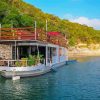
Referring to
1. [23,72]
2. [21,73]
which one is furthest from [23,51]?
[21,73]

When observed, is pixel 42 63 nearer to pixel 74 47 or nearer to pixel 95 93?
pixel 95 93

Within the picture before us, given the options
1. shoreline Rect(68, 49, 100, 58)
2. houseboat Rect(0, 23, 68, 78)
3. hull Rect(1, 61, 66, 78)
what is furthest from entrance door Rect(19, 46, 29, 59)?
shoreline Rect(68, 49, 100, 58)

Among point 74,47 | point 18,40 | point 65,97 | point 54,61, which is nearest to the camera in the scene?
point 65,97

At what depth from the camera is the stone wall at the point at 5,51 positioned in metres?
42.7

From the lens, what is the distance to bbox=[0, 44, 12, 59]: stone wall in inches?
1679

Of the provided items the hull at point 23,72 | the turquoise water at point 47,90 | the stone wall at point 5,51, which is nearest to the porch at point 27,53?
the stone wall at point 5,51

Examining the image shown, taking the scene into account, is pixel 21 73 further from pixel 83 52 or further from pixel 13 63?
pixel 83 52

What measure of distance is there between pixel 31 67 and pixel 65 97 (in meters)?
12.7

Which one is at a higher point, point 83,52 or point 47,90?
point 83,52

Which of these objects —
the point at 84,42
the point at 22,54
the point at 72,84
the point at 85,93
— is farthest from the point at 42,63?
the point at 84,42

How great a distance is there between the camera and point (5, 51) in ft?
142

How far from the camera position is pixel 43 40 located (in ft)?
145

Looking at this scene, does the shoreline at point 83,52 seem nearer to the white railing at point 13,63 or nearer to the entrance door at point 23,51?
the entrance door at point 23,51

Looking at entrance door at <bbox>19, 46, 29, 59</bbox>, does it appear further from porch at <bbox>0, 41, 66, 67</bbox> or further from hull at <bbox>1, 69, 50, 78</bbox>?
hull at <bbox>1, 69, 50, 78</bbox>
